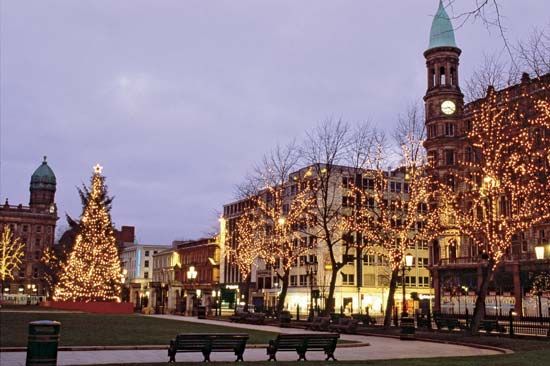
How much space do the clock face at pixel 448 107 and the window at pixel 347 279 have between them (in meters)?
27.0

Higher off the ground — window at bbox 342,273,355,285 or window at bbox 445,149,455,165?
window at bbox 445,149,455,165

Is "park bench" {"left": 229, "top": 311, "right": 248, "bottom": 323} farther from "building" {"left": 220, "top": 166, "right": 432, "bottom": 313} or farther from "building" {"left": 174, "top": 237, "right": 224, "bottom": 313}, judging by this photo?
"building" {"left": 174, "top": 237, "right": 224, "bottom": 313}

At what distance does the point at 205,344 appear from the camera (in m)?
18.4

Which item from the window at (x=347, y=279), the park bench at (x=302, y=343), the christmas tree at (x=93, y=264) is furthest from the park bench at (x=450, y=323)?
the window at (x=347, y=279)

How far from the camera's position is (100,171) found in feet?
207

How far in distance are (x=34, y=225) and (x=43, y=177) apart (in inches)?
524

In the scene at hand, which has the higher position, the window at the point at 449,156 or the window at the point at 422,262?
the window at the point at 449,156

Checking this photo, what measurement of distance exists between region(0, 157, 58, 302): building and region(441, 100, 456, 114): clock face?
10268cm

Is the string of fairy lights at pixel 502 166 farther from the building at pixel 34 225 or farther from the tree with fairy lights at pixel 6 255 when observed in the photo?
the building at pixel 34 225

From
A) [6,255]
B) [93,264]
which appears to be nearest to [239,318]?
[93,264]

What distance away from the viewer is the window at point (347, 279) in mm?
90919

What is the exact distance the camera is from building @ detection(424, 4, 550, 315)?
64.2m

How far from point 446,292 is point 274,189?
94.5ft

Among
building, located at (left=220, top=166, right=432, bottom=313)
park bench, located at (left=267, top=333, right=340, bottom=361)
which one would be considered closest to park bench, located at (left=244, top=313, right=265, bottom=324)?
park bench, located at (left=267, top=333, right=340, bottom=361)
